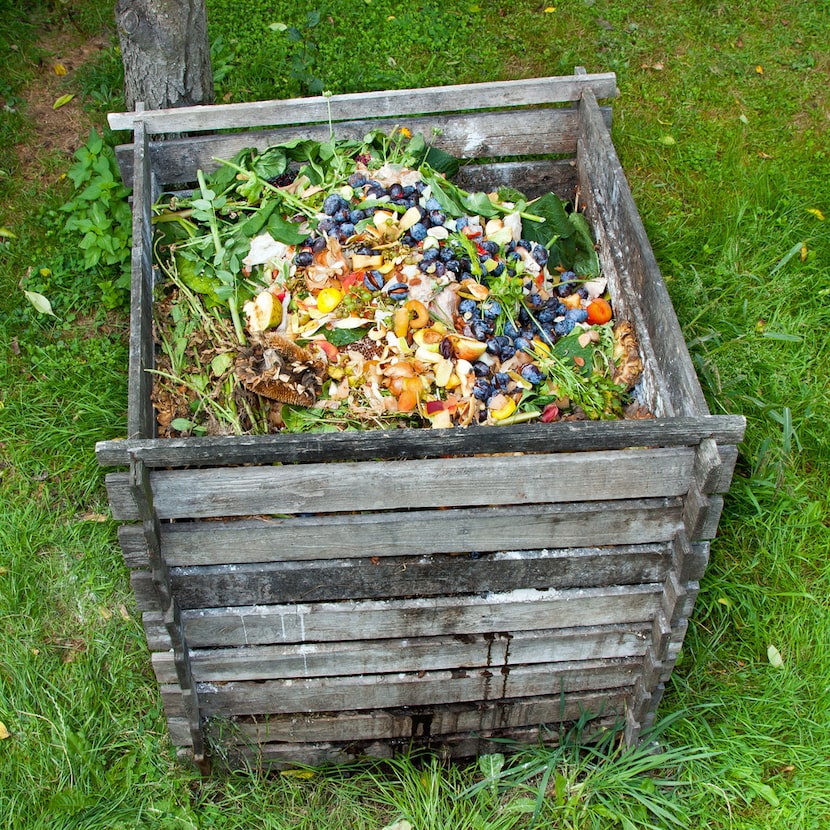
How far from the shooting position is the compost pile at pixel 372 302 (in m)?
3.06

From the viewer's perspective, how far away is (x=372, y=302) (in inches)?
128

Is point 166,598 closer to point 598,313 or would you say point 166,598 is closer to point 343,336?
point 343,336

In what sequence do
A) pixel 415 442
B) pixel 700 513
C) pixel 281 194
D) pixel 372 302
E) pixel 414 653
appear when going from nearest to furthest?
pixel 415 442 → pixel 700 513 → pixel 414 653 → pixel 372 302 → pixel 281 194

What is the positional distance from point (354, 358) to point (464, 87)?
55.6 inches

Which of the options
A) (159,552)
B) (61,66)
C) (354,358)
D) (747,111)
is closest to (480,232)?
(354,358)

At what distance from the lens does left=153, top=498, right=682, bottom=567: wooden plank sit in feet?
8.26

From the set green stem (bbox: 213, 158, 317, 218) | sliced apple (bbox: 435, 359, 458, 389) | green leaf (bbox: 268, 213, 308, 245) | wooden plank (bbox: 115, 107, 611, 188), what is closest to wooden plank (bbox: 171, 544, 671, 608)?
sliced apple (bbox: 435, 359, 458, 389)

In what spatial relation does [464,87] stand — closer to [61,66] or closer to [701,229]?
[701,229]

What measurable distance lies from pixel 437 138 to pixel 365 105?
33 cm

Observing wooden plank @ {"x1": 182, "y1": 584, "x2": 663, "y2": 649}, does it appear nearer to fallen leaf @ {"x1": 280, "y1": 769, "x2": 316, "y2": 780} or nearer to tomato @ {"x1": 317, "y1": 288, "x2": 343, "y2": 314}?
fallen leaf @ {"x1": 280, "y1": 769, "x2": 316, "y2": 780}

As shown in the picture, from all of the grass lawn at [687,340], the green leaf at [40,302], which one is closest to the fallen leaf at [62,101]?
the grass lawn at [687,340]

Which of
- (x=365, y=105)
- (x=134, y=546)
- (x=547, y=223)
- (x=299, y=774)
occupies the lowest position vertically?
(x=299, y=774)

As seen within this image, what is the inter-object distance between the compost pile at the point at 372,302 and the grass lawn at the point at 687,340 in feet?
2.42

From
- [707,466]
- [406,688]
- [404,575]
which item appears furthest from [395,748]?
[707,466]
